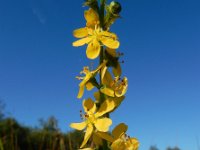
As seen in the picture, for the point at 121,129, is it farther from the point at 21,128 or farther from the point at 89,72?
the point at 21,128

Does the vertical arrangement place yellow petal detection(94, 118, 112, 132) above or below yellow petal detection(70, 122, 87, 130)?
below

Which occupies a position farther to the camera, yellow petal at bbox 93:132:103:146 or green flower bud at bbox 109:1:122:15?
green flower bud at bbox 109:1:122:15

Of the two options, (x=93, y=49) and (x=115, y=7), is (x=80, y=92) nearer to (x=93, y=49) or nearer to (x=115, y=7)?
(x=93, y=49)

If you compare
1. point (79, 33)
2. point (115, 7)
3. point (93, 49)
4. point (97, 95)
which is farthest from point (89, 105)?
point (115, 7)

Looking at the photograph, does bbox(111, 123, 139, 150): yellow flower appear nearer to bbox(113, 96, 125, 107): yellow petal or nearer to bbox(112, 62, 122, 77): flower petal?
bbox(113, 96, 125, 107): yellow petal

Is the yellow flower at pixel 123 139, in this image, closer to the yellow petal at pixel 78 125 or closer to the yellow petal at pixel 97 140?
the yellow petal at pixel 97 140

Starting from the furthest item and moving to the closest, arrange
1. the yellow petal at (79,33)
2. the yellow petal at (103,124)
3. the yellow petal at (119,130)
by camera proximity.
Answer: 1. the yellow petal at (79,33)
2. the yellow petal at (119,130)
3. the yellow petal at (103,124)

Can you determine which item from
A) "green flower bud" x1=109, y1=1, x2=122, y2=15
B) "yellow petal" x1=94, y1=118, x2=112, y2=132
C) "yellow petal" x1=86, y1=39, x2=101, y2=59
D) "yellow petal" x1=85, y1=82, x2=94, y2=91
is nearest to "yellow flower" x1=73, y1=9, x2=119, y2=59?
"yellow petal" x1=86, y1=39, x2=101, y2=59

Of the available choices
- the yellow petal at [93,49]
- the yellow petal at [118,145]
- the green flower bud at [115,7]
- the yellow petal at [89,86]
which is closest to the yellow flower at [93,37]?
the yellow petal at [93,49]
